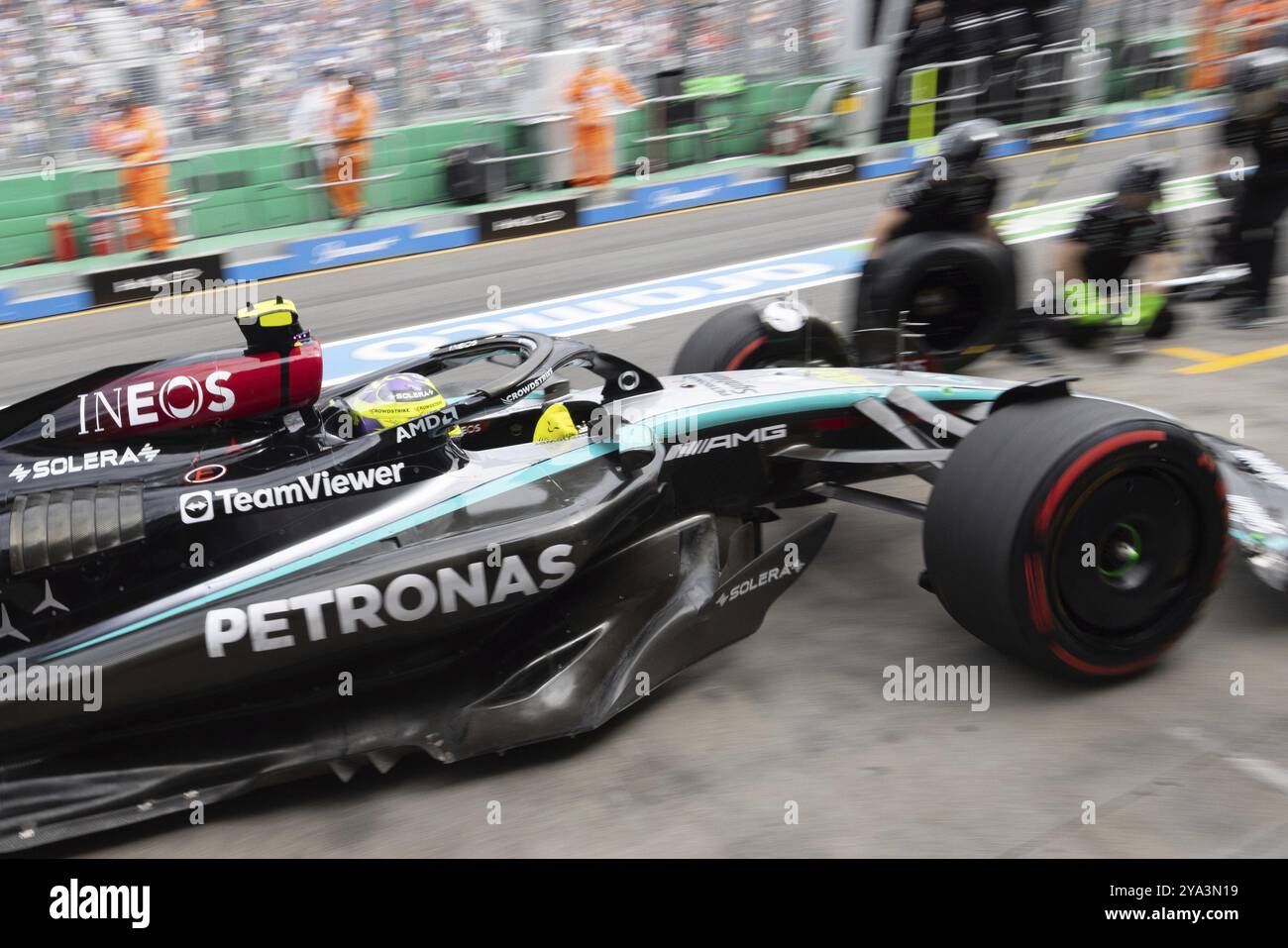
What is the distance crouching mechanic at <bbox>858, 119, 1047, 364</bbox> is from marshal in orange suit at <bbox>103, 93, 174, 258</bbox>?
803 cm

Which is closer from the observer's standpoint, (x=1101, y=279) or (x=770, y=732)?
(x=770, y=732)

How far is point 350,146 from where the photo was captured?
45.2 ft

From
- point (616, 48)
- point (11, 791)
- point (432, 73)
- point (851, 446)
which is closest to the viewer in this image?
point (11, 791)

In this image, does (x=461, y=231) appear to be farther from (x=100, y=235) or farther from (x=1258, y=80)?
(x=1258, y=80)

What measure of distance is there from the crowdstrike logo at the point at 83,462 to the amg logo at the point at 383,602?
0.92 meters

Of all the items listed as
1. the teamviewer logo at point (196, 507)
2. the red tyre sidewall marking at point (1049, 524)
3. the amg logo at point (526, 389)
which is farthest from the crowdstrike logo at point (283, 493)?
the red tyre sidewall marking at point (1049, 524)

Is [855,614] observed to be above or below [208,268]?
below

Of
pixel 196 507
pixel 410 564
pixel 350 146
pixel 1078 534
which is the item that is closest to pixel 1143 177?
pixel 1078 534

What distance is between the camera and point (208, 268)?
40.1 ft

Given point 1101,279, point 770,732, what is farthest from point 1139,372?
point 770,732

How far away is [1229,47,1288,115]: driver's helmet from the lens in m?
8.15

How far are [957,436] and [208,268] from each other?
30.2 ft

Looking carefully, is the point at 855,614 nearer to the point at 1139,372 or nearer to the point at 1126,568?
the point at 1126,568

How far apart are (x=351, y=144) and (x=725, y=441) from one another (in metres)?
10.2
